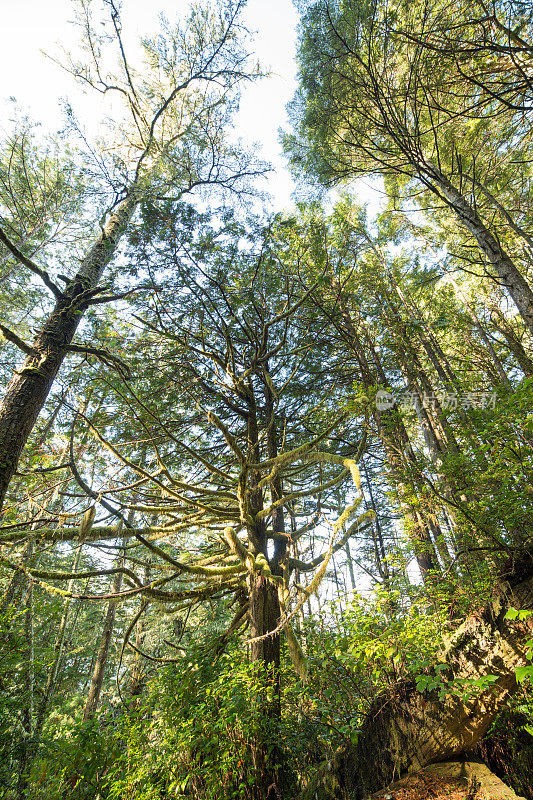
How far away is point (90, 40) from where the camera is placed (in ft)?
20.4

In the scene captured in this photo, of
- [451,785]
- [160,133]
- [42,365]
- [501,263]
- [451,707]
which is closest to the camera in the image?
[451,785]

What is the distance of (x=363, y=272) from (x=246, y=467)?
7785 millimetres

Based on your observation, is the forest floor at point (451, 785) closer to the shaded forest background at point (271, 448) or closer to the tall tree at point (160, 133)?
the shaded forest background at point (271, 448)

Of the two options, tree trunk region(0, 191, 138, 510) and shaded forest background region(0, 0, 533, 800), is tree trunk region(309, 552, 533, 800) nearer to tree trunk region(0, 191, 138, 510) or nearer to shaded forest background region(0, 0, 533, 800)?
shaded forest background region(0, 0, 533, 800)

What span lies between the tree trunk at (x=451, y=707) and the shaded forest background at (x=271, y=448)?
0.02m

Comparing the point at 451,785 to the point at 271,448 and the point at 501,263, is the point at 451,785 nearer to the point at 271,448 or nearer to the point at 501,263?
the point at 271,448

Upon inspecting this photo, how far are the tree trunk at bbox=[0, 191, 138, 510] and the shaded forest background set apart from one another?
29 mm

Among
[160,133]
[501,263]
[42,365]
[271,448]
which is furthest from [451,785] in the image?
[160,133]

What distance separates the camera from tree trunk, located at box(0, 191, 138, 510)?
12.2 feet

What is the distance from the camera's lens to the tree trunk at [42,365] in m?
3.73

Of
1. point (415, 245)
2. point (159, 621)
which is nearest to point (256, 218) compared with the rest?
point (415, 245)

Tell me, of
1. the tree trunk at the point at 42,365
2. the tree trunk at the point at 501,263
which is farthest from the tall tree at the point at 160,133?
the tree trunk at the point at 501,263

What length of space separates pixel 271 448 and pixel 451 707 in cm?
401

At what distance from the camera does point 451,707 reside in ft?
12.3
